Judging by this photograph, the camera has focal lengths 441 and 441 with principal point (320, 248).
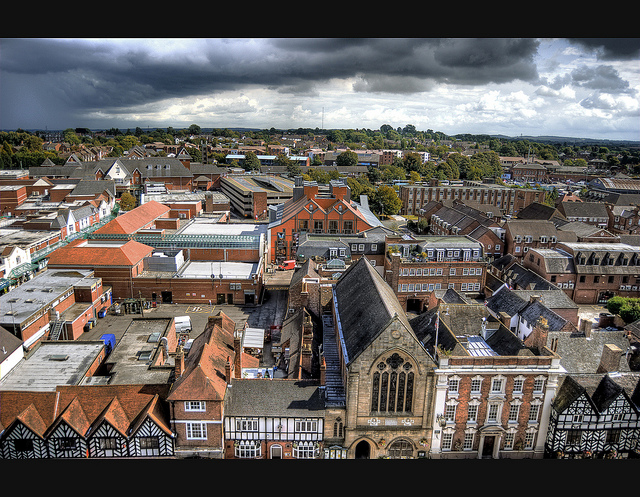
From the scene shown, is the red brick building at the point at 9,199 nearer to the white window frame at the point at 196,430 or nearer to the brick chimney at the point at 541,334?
the white window frame at the point at 196,430

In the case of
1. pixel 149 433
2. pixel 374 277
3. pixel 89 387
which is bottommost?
pixel 149 433

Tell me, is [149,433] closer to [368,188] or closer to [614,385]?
[614,385]

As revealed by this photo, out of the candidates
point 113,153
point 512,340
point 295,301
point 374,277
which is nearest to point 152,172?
point 113,153

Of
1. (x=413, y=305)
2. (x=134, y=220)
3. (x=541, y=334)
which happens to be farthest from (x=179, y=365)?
(x=134, y=220)

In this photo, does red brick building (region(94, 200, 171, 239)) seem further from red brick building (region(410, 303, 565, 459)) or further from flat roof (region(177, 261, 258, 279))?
red brick building (region(410, 303, 565, 459))

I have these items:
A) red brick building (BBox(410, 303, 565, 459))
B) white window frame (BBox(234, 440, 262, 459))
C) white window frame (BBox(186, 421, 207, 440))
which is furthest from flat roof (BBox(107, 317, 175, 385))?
red brick building (BBox(410, 303, 565, 459))

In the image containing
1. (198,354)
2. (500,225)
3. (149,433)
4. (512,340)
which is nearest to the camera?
(149,433)

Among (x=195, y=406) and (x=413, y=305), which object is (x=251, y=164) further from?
(x=195, y=406)
